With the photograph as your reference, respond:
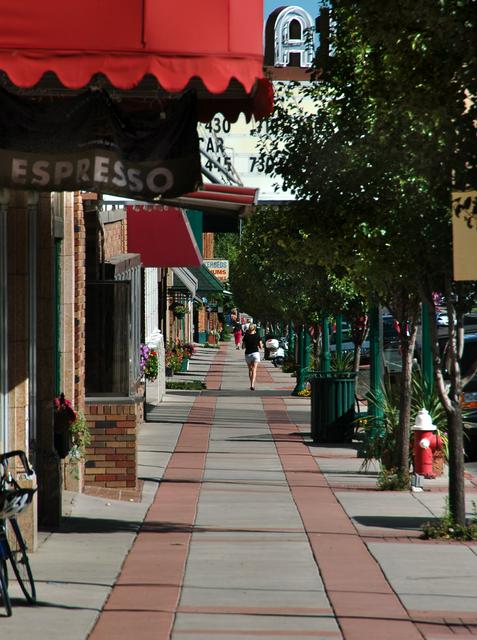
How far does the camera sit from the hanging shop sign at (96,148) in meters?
8.20

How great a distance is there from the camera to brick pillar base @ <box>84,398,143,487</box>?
47.2ft

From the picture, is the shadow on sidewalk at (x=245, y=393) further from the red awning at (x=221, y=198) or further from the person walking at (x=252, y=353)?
the red awning at (x=221, y=198)

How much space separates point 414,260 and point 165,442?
9.89m

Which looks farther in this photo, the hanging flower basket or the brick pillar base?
the brick pillar base

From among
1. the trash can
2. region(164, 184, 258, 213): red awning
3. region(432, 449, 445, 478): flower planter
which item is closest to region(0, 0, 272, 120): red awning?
region(164, 184, 258, 213): red awning

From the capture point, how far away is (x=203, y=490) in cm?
1475

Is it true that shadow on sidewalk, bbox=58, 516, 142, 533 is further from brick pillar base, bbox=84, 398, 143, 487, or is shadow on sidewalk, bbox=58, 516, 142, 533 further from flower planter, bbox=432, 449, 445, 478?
flower planter, bbox=432, 449, 445, 478

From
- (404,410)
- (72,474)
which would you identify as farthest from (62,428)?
(404,410)

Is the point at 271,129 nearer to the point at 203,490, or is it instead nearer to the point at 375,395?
the point at 203,490

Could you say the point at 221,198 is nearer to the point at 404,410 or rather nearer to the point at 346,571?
the point at 346,571

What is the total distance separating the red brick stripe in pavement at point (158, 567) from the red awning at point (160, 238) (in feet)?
16.9

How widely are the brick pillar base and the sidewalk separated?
48cm

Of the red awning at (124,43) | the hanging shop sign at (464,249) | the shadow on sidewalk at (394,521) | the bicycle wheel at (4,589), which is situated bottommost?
the shadow on sidewalk at (394,521)

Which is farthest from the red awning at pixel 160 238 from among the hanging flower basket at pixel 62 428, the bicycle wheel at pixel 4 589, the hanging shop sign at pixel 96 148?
the bicycle wheel at pixel 4 589
